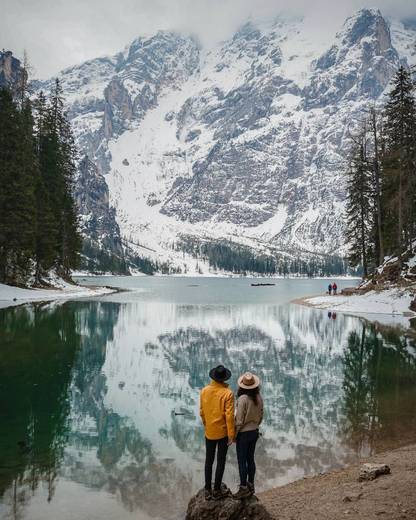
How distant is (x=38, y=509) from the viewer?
821cm

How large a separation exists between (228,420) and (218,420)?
19cm

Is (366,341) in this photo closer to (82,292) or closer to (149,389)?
(149,389)

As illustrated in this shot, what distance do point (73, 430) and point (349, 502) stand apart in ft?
23.6

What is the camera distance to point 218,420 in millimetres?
7863

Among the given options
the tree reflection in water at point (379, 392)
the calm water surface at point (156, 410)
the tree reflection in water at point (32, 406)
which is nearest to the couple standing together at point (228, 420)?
the calm water surface at point (156, 410)

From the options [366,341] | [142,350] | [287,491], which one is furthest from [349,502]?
[366,341]

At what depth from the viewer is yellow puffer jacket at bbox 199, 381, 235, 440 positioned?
7.77m

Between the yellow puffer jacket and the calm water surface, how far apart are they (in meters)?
Result: 1.66

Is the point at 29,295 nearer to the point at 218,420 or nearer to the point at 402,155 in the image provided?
the point at 402,155

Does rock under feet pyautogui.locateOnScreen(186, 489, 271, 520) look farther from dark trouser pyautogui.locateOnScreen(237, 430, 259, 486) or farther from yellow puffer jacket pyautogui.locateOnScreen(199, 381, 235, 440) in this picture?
yellow puffer jacket pyautogui.locateOnScreen(199, 381, 235, 440)

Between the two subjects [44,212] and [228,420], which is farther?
[44,212]

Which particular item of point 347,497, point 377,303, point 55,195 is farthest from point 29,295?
point 347,497

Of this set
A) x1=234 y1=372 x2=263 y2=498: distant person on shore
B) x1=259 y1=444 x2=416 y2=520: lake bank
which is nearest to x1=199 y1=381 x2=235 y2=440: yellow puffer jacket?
x1=234 y1=372 x2=263 y2=498: distant person on shore

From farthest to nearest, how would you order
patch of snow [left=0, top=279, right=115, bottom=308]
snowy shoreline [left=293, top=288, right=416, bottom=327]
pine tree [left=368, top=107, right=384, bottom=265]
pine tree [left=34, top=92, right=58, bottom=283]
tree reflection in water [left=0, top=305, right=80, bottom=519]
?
pine tree [left=34, top=92, right=58, bottom=283], pine tree [left=368, top=107, right=384, bottom=265], patch of snow [left=0, top=279, right=115, bottom=308], snowy shoreline [left=293, top=288, right=416, bottom=327], tree reflection in water [left=0, top=305, right=80, bottom=519]
